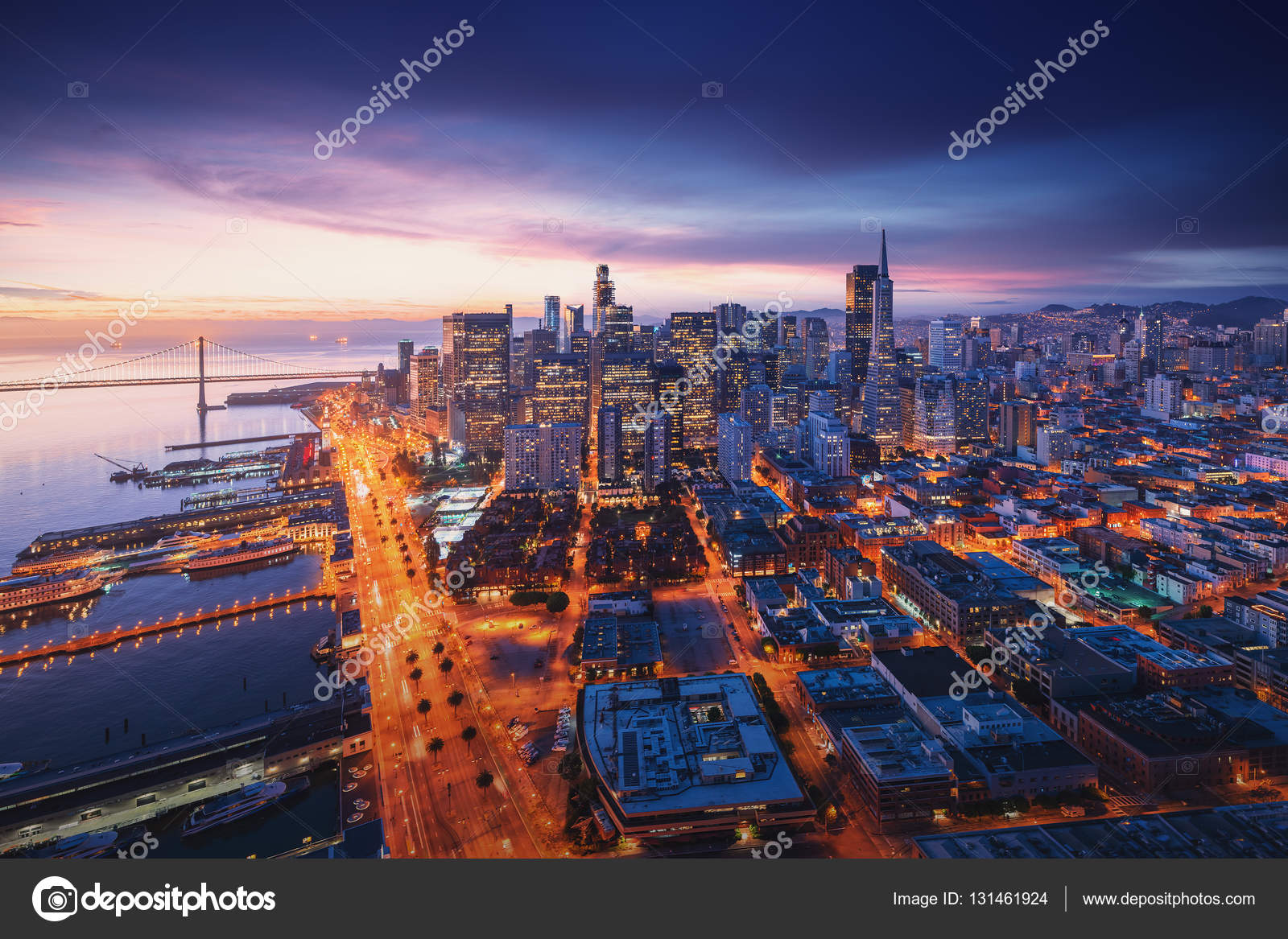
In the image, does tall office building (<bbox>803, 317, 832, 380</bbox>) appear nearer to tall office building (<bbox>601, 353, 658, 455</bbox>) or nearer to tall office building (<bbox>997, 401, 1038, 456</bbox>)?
tall office building (<bbox>997, 401, 1038, 456</bbox>)

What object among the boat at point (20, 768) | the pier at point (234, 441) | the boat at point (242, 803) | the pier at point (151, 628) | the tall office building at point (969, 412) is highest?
the tall office building at point (969, 412)

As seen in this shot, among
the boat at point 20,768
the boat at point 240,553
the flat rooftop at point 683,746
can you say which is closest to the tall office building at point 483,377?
the boat at point 240,553

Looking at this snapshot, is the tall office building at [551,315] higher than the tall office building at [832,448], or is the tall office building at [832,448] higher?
the tall office building at [551,315]

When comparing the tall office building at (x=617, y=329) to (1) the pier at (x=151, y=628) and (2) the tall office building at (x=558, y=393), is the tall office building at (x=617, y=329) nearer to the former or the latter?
(2) the tall office building at (x=558, y=393)

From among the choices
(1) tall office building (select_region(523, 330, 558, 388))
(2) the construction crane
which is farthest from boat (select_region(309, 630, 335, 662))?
(1) tall office building (select_region(523, 330, 558, 388))

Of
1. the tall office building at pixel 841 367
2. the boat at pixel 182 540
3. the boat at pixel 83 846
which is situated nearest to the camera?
the boat at pixel 83 846

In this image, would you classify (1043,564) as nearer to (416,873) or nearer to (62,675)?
(416,873)
